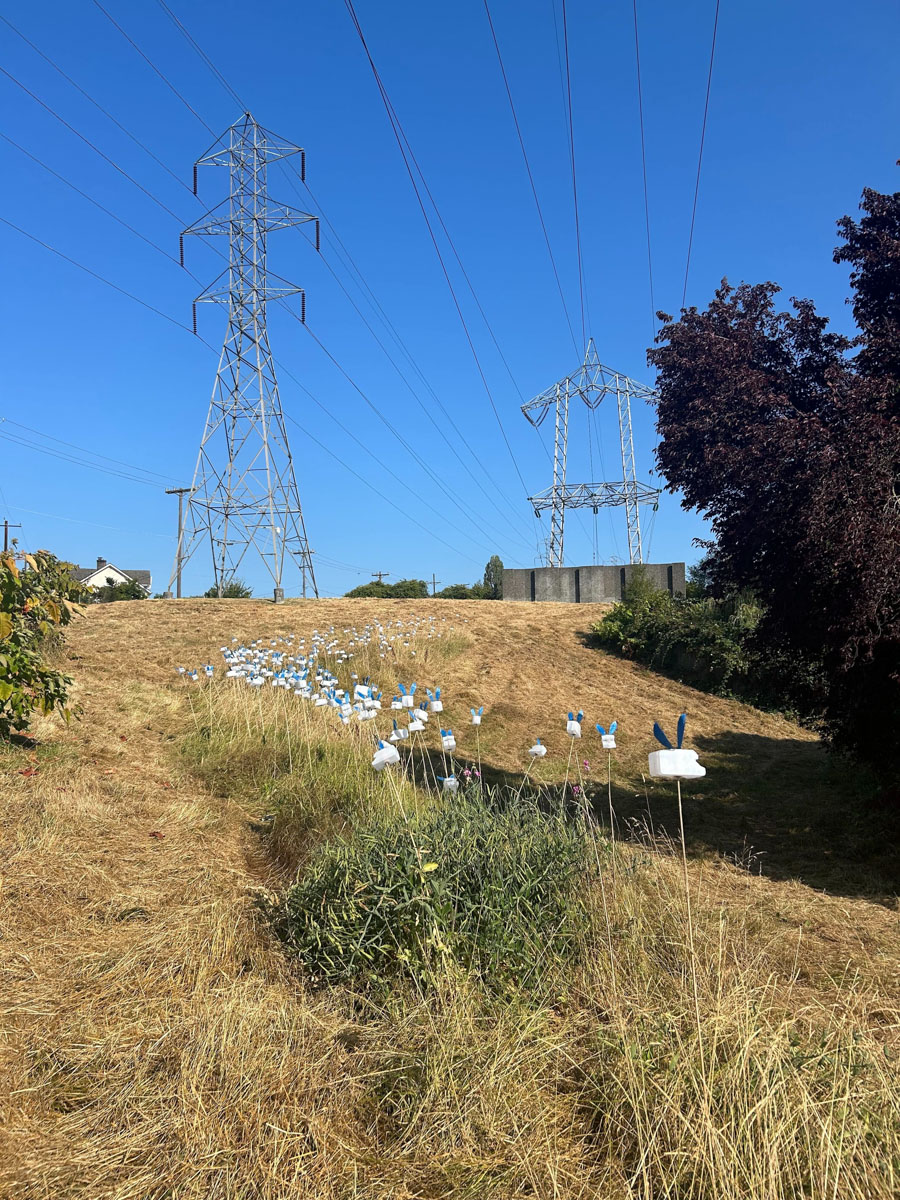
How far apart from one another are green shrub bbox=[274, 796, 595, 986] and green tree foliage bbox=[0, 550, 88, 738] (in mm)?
2611

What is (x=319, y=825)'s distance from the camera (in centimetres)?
553

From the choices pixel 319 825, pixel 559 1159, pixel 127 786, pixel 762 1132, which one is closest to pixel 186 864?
pixel 319 825

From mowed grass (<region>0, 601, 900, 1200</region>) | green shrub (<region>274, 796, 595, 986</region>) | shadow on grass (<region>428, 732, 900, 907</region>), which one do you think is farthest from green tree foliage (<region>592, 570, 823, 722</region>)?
green shrub (<region>274, 796, 595, 986</region>)

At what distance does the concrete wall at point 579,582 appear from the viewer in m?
21.0

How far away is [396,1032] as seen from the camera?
2.90m

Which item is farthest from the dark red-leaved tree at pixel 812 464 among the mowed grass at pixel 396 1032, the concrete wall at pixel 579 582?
the concrete wall at pixel 579 582

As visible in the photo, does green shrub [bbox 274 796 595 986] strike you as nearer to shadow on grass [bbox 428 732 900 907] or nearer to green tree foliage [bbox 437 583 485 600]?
shadow on grass [bbox 428 732 900 907]

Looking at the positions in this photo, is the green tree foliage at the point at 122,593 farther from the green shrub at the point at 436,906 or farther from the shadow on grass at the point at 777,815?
the green shrub at the point at 436,906

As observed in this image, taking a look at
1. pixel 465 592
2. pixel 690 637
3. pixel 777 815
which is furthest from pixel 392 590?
pixel 777 815

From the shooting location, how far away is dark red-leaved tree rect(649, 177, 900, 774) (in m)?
5.24

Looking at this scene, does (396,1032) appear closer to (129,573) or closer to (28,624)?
(28,624)

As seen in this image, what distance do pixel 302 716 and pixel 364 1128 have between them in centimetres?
571

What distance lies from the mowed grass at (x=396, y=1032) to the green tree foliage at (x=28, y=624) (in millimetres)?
594

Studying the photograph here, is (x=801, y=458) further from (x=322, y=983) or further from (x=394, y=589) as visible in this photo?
(x=394, y=589)
